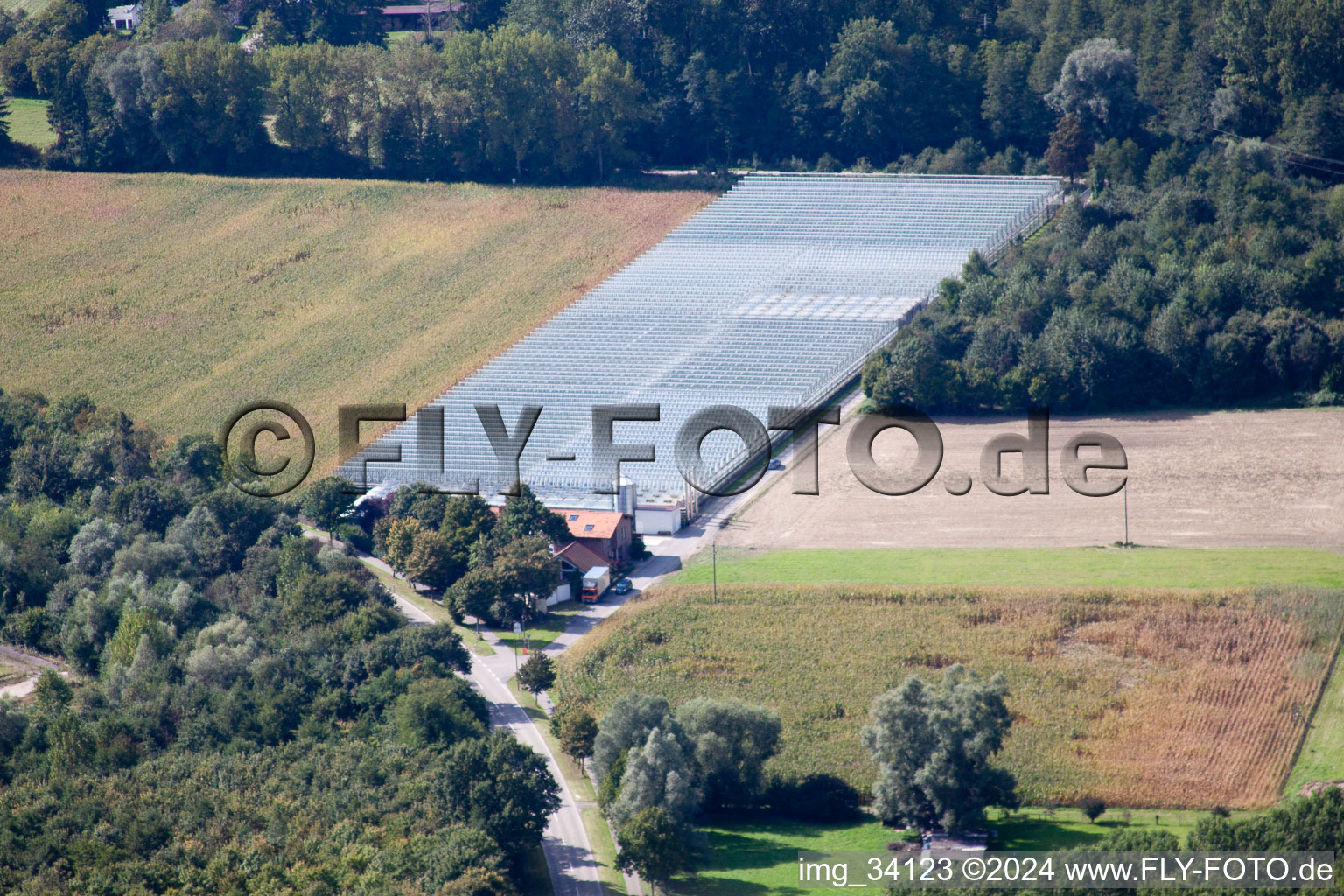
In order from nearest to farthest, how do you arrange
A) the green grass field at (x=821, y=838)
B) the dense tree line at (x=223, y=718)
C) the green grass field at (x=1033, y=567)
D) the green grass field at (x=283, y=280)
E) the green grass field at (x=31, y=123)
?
the dense tree line at (x=223, y=718), the green grass field at (x=821, y=838), the green grass field at (x=1033, y=567), the green grass field at (x=283, y=280), the green grass field at (x=31, y=123)

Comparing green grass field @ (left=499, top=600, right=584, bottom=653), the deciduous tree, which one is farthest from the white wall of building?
the deciduous tree

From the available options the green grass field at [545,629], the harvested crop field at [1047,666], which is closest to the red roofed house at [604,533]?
the green grass field at [545,629]

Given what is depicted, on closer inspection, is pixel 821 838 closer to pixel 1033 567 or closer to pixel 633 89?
pixel 1033 567

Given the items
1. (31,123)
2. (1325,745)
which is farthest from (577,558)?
(31,123)

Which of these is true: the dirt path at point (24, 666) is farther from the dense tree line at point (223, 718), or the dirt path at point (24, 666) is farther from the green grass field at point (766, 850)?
the green grass field at point (766, 850)

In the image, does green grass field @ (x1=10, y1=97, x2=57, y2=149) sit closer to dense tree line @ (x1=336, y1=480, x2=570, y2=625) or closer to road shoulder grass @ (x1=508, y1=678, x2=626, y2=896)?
dense tree line @ (x1=336, y1=480, x2=570, y2=625)
